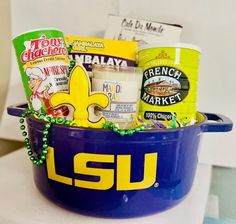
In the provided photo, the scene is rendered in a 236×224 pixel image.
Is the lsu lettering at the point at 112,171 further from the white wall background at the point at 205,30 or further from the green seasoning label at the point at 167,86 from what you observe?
the white wall background at the point at 205,30

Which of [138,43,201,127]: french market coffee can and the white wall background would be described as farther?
the white wall background

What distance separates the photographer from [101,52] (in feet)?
1.76

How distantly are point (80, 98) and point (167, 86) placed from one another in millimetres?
136

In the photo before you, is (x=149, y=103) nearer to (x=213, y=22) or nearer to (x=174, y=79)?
(x=174, y=79)

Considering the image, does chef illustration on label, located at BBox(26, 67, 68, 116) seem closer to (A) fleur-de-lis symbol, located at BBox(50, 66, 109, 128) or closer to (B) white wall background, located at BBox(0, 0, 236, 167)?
(A) fleur-de-lis symbol, located at BBox(50, 66, 109, 128)

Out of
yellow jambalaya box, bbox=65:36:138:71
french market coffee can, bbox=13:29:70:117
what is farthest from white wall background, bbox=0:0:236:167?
french market coffee can, bbox=13:29:70:117

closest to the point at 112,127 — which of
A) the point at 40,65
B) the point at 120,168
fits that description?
the point at 120,168

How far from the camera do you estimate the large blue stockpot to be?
0.37 m

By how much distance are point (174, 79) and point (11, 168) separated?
36cm

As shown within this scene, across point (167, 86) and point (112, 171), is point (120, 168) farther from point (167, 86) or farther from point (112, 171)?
point (167, 86)

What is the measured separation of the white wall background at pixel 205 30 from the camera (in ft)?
2.05

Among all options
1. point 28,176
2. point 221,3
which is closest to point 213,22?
point 221,3

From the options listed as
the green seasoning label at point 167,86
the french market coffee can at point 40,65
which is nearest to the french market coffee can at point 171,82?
the green seasoning label at point 167,86

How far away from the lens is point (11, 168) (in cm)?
57
